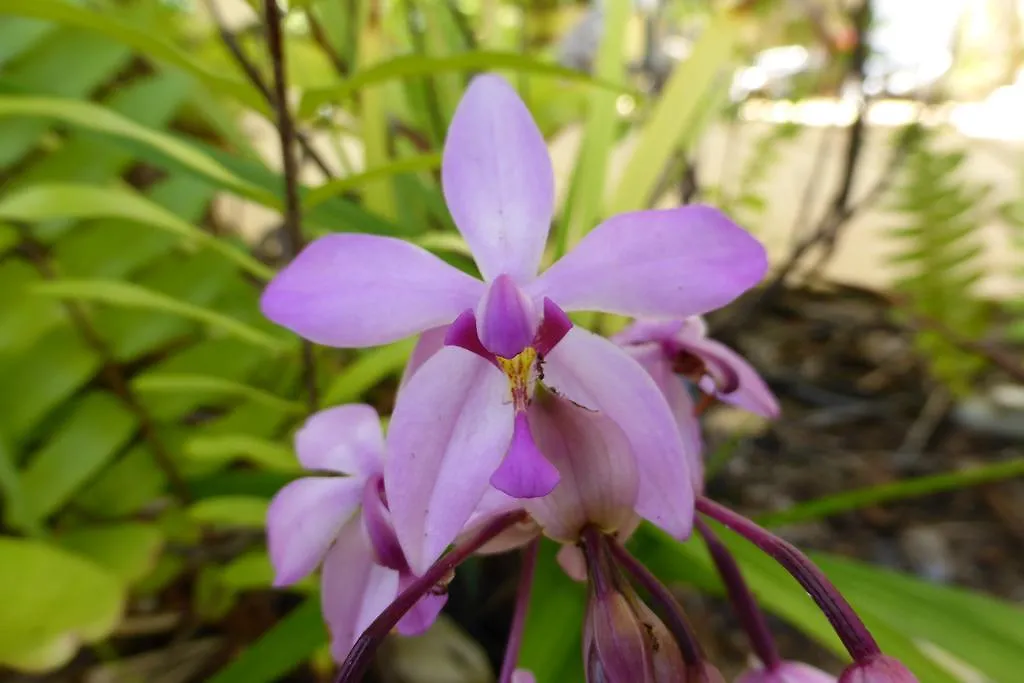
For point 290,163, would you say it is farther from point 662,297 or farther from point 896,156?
point 896,156

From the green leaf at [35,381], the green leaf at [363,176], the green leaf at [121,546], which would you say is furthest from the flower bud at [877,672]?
the green leaf at [35,381]

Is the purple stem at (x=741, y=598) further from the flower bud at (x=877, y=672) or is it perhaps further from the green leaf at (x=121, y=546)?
the green leaf at (x=121, y=546)

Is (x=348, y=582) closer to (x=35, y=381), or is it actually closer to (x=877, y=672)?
(x=877, y=672)

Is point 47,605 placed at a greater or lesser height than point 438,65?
lesser

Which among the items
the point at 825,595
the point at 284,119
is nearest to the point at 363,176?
the point at 284,119

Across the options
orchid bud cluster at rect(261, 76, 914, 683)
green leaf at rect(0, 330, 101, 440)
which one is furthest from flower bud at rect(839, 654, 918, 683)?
green leaf at rect(0, 330, 101, 440)

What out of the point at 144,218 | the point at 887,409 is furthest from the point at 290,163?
the point at 887,409

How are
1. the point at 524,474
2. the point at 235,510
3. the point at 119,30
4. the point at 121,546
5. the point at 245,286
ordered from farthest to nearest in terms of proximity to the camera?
the point at 245,286, the point at 121,546, the point at 235,510, the point at 119,30, the point at 524,474

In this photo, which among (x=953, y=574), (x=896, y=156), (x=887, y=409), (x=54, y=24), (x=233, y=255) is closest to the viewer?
(x=233, y=255)
